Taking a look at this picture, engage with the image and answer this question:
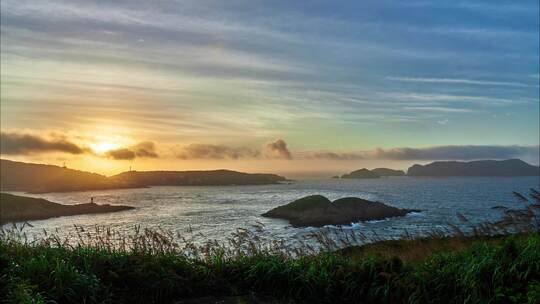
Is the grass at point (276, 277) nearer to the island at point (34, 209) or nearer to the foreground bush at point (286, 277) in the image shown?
the foreground bush at point (286, 277)

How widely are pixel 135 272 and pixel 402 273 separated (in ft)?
19.1

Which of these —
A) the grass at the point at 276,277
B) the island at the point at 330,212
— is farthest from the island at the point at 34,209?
the grass at the point at 276,277

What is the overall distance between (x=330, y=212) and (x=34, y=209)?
97.0m

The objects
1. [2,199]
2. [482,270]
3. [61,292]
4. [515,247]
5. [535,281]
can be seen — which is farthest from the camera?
[2,199]

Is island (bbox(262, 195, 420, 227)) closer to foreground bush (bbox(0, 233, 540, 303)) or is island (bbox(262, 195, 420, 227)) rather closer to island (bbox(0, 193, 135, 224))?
island (bbox(0, 193, 135, 224))

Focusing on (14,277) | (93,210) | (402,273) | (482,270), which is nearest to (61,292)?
(14,277)

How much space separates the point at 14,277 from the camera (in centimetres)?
847

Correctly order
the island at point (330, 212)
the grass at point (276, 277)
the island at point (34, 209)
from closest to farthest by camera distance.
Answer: the grass at point (276, 277)
the island at point (330, 212)
the island at point (34, 209)

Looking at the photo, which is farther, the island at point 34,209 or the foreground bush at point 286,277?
the island at point 34,209

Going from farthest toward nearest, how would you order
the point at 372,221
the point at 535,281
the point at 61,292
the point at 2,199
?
the point at 2,199 → the point at 372,221 → the point at 535,281 → the point at 61,292

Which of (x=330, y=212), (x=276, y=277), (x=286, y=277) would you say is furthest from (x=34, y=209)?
(x=286, y=277)

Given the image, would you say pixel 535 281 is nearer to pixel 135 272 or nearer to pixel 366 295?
pixel 366 295

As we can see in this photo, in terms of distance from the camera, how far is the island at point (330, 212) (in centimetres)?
11762

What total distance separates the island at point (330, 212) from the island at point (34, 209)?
67676 mm
